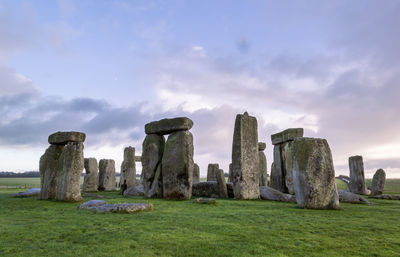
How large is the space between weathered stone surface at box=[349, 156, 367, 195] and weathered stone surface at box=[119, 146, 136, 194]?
14.0 metres

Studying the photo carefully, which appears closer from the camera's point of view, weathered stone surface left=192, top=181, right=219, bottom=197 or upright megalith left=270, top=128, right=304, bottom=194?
weathered stone surface left=192, top=181, right=219, bottom=197

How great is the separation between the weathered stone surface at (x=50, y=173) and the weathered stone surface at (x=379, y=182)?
639 inches

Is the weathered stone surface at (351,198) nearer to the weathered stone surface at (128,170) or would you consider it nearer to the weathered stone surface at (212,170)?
the weathered stone surface at (128,170)

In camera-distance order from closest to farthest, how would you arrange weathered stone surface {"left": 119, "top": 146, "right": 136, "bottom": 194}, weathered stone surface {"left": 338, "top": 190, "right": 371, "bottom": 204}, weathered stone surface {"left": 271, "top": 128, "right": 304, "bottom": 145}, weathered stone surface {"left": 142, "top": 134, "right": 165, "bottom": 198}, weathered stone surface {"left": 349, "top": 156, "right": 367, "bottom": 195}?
weathered stone surface {"left": 338, "top": 190, "right": 371, "bottom": 204} → weathered stone surface {"left": 142, "top": 134, "right": 165, "bottom": 198} → weathered stone surface {"left": 271, "top": 128, "right": 304, "bottom": 145} → weathered stone surface {"left": 119, "top": 146, "right": 136, "bottom": 194} → weathered stone surface {"left": 349, "top": 156, "right": 367, "bottom": 195}

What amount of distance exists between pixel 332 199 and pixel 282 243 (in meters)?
4.64

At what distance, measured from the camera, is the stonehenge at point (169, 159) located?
10727mm

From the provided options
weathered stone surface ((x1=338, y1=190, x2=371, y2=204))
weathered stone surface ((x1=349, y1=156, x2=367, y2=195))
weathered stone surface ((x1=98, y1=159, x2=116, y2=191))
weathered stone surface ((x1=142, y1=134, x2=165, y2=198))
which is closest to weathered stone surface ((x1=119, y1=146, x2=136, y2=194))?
weathered stone surface ((x1=98, y1=159, x2=116, y2=191))

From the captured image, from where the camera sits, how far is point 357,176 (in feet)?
57.1

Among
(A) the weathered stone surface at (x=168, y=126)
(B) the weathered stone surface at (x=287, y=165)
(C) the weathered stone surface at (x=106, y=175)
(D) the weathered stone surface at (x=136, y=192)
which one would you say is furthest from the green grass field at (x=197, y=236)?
(C) the weathered stone surface at (x=106, y=175)

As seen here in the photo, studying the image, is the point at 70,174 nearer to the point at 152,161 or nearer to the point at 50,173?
the point at 50,173

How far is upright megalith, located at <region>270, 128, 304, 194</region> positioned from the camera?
15.2m

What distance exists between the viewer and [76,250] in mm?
3482

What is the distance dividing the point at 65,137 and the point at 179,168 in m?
4.53

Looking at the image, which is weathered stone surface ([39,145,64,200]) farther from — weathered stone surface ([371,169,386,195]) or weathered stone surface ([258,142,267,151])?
weathered stone surface ([371,169,386,195])
